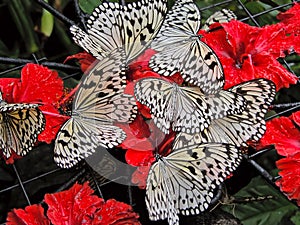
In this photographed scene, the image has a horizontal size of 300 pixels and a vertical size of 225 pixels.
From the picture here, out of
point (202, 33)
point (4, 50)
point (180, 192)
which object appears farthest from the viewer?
point (4, 50)

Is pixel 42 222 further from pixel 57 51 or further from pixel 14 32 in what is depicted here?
pixel 14 32

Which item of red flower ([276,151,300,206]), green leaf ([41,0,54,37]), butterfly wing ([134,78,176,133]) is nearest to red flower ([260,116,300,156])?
red flower ([276,151,300,206])

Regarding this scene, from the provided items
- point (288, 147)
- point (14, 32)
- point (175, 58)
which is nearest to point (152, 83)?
point (175, 58)

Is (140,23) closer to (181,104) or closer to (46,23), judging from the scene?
(181,104)

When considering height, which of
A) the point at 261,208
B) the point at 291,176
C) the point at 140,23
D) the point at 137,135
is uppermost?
the point at 140,23

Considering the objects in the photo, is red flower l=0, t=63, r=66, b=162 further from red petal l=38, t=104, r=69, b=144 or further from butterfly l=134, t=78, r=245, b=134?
butterfly l=134, t=78, r=245, b=134

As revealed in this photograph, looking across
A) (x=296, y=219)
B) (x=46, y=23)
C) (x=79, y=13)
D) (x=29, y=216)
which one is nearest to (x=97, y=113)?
(x=29, y=216)
